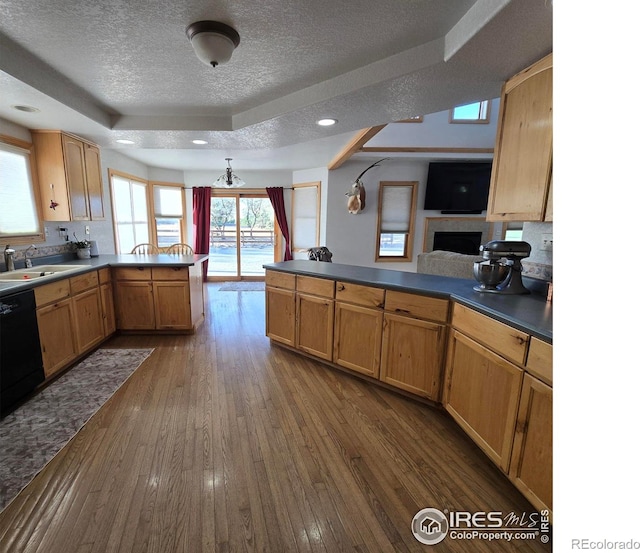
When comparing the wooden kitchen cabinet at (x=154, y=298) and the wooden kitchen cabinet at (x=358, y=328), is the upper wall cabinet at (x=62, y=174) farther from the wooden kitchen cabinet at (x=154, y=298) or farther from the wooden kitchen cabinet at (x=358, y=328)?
the wooden kitchen cabinet at (x=358, y=328)

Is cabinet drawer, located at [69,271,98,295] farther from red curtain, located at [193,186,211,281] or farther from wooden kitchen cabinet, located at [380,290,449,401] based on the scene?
red curtain, located at [193,186,211,281]

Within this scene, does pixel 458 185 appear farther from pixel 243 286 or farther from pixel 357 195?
pixel 243 286

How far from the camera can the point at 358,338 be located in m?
2.56

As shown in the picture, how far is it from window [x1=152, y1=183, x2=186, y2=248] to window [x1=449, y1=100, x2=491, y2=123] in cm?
513

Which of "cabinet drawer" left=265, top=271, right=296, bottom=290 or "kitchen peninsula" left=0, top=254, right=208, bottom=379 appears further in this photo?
"cabinet drawer" left=265, top=271, right=296, bottom=290

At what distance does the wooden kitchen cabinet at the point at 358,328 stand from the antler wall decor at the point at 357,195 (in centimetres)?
299

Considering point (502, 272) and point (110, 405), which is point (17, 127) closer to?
point (110, 405)

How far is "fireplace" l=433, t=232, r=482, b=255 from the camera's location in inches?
219

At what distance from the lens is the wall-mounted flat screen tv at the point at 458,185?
5219mm

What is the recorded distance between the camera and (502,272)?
77.9 inches

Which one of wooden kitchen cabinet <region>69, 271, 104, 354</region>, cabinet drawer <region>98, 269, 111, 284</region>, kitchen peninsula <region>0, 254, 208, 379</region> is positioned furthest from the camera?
cabinet drawer <region>98, 269, 111, 284</region>

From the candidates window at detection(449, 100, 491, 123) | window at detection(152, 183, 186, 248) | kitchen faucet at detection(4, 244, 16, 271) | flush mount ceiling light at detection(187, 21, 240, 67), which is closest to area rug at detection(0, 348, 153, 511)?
kitchen faucet at detection(4, 244, 16, 271)

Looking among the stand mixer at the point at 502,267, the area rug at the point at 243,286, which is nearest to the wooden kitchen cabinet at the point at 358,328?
the stand mixer at the point at 502,267

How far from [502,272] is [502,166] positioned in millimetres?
704
